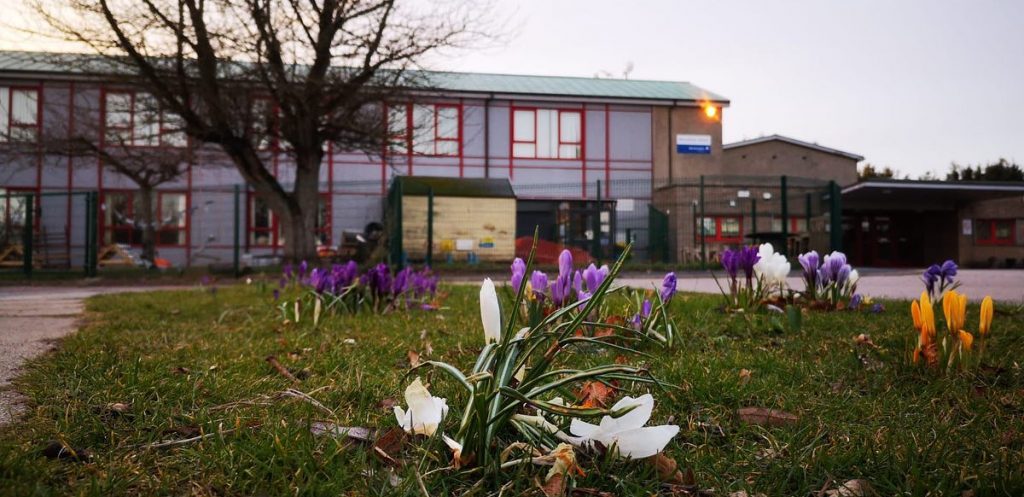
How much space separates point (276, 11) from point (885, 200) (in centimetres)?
2559

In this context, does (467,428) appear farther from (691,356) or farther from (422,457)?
(691,356)

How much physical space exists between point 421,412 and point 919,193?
Answer: 29.4 meters

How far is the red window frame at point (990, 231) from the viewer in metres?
27.6

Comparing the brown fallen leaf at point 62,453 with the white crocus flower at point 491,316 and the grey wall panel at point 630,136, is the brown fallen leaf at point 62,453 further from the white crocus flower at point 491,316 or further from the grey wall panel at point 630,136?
the grey wall panel at point 630,136

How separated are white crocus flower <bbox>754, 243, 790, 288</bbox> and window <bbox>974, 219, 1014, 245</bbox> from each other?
30853 mm

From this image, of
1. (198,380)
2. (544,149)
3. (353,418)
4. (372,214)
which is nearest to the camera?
(353,418)

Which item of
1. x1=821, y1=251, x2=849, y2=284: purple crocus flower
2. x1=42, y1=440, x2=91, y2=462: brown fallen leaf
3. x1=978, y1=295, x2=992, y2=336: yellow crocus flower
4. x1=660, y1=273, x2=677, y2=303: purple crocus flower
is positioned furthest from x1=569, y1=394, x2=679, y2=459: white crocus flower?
x1=821, y1=251, x2=849, y2=284: purple crocus flower

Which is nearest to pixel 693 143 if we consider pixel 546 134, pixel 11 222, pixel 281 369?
pixel 546 134

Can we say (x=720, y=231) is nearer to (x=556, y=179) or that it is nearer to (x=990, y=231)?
(x=556, y=179)

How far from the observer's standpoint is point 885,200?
1053 inches

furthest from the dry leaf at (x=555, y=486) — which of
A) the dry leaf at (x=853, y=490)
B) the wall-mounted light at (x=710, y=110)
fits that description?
the wall-mounted light at (x=710, y=110)

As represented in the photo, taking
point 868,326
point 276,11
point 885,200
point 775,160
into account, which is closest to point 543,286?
point 868,326

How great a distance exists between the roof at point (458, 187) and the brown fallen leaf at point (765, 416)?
567 inches

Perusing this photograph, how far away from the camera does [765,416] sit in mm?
1671
